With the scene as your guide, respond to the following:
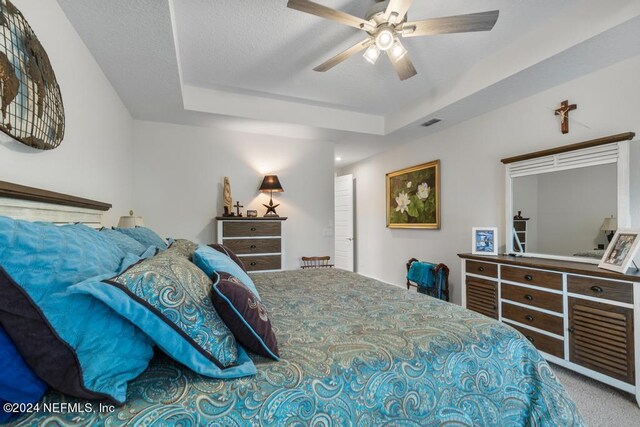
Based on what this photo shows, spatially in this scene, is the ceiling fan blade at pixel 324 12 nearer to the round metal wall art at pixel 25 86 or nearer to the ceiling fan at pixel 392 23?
the ceiling fan at pixel 392 23

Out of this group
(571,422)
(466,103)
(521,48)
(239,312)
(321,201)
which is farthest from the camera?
(321,201)

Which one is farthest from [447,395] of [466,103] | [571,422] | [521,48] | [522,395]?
[466,103]

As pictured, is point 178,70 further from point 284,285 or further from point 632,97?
point 632,97

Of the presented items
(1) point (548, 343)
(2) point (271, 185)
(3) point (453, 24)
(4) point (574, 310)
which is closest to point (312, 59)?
Result: (3) point (453, 24)

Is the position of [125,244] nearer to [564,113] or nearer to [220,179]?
[220,179]

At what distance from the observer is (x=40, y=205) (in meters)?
1.43

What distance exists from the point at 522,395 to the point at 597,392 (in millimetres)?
1569

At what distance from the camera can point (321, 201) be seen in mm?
4500

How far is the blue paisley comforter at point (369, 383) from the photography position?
0.78 metres

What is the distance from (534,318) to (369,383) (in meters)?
2.26

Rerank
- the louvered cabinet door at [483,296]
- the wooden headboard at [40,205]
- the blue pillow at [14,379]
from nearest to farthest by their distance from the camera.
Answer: the blue pillow at [14,379] → the wooden headboard at [40,205] → the louvered cabinet door at [483,296]

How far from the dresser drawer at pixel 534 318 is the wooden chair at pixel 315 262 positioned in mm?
2217

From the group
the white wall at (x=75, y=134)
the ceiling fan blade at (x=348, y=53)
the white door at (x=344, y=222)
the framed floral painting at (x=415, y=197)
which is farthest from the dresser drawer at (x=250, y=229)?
the white door at (x=344, y=222)

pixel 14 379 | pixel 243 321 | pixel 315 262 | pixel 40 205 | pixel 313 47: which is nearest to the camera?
pixel 14 379
